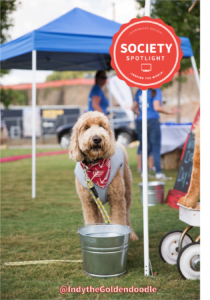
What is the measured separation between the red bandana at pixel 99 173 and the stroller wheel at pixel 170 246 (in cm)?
72

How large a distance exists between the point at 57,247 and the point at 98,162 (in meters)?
1.06

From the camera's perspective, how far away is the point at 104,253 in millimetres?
2385

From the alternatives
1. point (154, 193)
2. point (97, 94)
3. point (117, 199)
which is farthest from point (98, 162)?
point (97, 94)

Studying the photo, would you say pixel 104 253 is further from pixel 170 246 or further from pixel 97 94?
pixel 97 94

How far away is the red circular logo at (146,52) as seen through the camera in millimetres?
2359

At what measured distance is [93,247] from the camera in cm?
239

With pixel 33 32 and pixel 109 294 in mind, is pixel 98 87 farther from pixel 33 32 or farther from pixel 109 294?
pixel 109 294

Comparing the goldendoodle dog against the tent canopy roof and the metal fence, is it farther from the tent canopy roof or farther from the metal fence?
the metal fence

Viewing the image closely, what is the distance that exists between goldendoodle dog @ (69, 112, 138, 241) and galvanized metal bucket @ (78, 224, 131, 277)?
15.5 inches

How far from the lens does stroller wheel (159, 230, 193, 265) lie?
2.80 meters

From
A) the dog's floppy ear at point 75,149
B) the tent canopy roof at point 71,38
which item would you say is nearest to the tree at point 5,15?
the tent canopy roof at point 71,38

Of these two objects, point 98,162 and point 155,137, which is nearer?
point 98,162

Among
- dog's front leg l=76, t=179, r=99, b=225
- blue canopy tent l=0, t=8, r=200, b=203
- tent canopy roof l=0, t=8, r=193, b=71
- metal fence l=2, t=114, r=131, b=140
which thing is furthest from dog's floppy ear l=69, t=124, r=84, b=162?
metal fence l=2, t=114, r=131, b=140

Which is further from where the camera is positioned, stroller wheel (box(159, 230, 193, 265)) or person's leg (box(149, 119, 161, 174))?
person's leg (box(149, 119, 161, 174))
